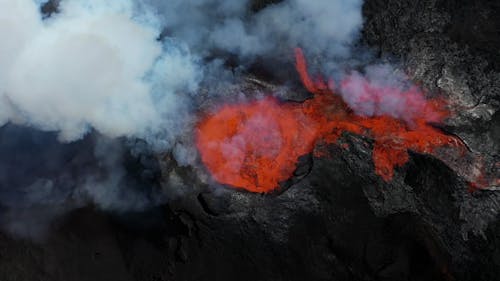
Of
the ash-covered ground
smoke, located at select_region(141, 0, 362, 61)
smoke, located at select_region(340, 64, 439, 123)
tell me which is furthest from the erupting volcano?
smoke, located at select_region(141, 0, 362, 61)

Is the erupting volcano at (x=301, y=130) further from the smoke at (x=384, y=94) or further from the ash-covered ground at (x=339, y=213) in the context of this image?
the ash-covered ground at (x=339, y=213)

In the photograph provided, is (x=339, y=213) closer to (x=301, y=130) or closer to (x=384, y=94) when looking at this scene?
(x=301, y=130)

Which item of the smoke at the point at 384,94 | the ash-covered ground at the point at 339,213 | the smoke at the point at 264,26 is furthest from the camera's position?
the smoke at the point at 264,26

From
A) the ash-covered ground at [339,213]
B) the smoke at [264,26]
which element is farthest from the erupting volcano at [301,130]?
the smoke at [264,26]

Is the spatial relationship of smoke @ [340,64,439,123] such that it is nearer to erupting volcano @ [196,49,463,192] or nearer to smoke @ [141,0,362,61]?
erupting volcano @ [196,49,463,192]

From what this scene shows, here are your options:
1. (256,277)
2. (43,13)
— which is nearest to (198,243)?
(256,277)
